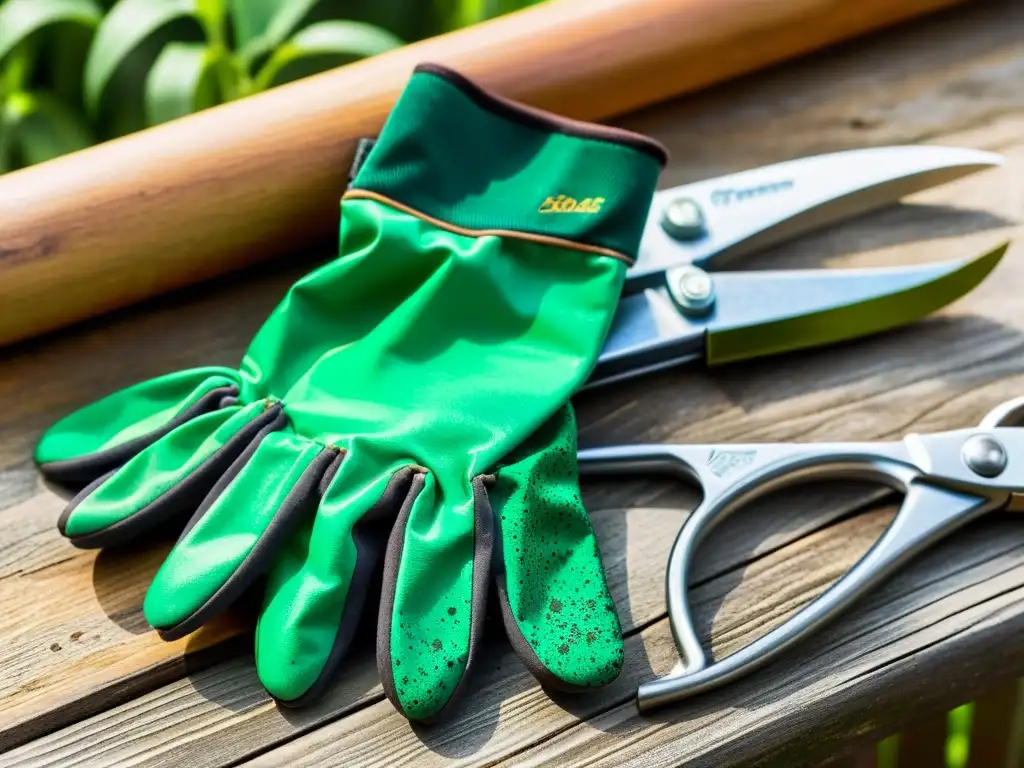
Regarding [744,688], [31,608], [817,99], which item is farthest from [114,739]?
[817,99]

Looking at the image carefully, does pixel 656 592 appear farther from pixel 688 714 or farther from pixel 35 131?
pixel 35 131

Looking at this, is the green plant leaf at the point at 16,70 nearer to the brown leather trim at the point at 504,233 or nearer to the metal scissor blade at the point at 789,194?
the brown leather trim at the point at 504,233

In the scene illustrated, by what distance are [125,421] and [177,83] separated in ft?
1.17

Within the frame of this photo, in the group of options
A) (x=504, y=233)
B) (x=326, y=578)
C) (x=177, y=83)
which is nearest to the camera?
(x=326, y=578)

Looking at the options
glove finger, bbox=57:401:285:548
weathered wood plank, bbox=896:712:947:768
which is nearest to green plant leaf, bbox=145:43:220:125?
glove finger, bbox=57:401:285:548

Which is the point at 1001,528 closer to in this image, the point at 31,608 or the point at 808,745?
the point at 808,745

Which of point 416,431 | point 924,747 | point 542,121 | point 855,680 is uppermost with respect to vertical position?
point 542,121

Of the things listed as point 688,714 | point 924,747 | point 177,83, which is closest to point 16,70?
point 177,83

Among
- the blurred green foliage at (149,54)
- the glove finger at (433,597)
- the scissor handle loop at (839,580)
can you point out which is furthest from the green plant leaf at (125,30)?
the scissor handle loop at (839,580)

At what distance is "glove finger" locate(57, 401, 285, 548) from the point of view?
2.02ft

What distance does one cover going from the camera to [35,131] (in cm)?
95

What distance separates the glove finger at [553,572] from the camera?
1.85 ft

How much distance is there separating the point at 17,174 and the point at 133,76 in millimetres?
200

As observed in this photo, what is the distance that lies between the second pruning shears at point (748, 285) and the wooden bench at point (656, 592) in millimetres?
31
